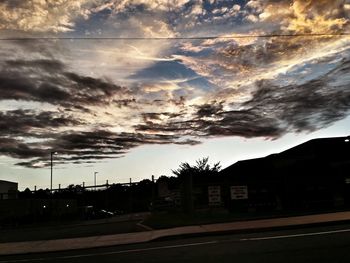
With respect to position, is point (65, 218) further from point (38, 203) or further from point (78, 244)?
point (78, 244)

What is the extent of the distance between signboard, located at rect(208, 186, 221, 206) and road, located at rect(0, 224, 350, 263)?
26.8 feet

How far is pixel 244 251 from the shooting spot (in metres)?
11.0

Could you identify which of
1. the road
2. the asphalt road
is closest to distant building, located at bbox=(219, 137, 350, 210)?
the asphalt road

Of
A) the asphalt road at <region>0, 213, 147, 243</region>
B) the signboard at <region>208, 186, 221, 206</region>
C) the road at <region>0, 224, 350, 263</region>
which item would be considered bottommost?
the road at <region>0, 224, 350, 263</region>

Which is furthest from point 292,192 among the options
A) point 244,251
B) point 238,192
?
point 244,251

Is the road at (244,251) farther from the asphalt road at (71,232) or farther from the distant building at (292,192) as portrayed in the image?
the distant building at (292,192)

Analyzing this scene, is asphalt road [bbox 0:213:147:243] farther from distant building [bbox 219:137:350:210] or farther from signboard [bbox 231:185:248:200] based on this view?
distant building [bbox 219:137:350:210]

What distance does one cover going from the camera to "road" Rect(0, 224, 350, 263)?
9898 mm

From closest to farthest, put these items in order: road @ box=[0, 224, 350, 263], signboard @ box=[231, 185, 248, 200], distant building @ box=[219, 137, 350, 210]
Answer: road @ box=[0, 224, 350, 263], signboard @ box=[231, 185, 248, 200], distant building @ box=[219, 137, 350, 210]

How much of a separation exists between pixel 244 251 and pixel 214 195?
12.4 m

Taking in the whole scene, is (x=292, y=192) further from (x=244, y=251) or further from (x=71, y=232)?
(x=244, y=251)

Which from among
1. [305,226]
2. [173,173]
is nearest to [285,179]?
[305,226]

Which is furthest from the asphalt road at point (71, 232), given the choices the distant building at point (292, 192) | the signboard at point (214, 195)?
the distant building at point (292, 192)

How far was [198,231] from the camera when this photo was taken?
16531 mm
